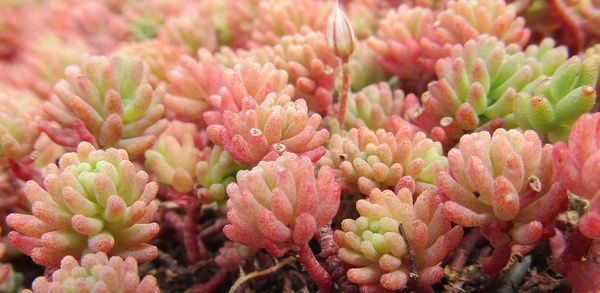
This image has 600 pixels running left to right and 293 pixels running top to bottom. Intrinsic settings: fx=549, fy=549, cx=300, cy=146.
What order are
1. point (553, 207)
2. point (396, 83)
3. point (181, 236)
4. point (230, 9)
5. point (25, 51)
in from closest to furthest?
1. point (553, 207)
2. point (181, 236)
3. point (396, 83)
4. point (230, 9)
5. point (25, 51)

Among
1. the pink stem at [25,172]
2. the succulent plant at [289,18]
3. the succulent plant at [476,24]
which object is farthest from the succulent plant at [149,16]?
the succulent plant at [476,24]

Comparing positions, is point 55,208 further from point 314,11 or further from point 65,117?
point 314,11

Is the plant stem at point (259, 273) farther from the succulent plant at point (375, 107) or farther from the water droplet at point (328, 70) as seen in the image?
the water droplet at point (328, 70)

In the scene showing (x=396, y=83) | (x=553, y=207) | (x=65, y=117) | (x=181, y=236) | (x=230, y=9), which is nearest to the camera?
(x=553, y=207)

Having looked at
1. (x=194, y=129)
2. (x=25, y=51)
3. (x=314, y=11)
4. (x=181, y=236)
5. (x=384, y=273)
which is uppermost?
(x=25, y=51)

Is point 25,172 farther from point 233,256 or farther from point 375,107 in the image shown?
point 375,107

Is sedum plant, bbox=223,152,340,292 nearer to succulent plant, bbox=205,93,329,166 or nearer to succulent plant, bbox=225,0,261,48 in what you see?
succulent plant, bbox=205,93,329,166

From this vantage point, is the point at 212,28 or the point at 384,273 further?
the point at 212,28

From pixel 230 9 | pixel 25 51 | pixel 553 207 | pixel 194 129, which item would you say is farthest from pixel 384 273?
pixel 25 51

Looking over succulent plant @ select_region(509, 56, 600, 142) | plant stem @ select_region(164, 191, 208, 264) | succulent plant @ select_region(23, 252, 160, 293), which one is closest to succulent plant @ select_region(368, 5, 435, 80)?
succulent plant @ select_region(509, 56, 600, 142)
